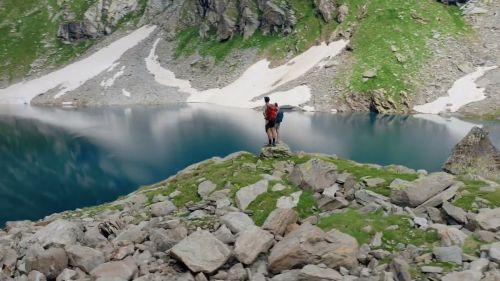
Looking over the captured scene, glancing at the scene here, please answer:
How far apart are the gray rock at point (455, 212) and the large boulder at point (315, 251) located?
173 inches

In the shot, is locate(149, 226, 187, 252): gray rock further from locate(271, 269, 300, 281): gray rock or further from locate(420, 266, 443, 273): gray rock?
locate(420, 266, 443, 273): gray rock

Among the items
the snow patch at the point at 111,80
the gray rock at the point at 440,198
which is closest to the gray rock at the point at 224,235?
the gray rock at the point at 440,198

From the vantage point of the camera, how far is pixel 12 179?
5797cm

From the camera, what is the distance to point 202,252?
15703mm

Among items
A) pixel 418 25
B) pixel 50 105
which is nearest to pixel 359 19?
pixel 418 25

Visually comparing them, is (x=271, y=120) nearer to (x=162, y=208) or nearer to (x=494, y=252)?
(x=162, y=208)

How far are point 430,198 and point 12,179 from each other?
5440 centimetres

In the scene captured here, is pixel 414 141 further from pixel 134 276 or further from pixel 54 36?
pixel 54 36

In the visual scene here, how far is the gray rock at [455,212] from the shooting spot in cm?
1678

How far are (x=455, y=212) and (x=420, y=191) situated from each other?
6.78 feet

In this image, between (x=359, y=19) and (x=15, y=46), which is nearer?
(x=359, y=19)

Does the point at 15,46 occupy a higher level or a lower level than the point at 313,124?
higher

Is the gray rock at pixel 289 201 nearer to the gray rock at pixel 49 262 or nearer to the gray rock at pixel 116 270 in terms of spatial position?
the gray rock at pixel 116 270

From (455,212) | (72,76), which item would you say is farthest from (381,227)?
(72,76)
